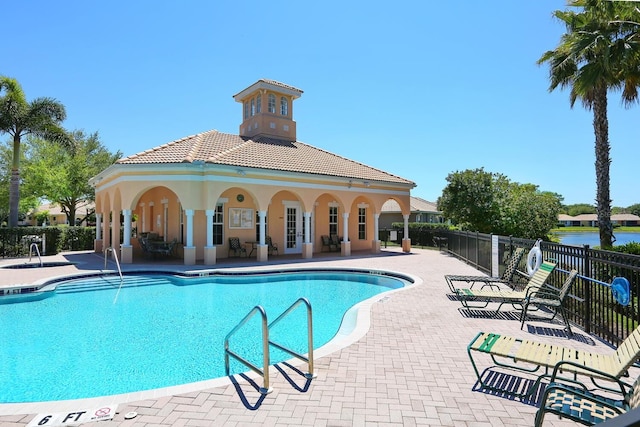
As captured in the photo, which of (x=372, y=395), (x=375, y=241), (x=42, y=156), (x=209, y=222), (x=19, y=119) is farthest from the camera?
(x=42, y=156)

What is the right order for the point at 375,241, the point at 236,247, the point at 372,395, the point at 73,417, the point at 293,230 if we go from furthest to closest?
the point at 375,241 < the point at 293,230 < the point at 236,247 < the point at 372,395 < the point at 73,417

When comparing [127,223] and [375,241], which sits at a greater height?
[127,223]

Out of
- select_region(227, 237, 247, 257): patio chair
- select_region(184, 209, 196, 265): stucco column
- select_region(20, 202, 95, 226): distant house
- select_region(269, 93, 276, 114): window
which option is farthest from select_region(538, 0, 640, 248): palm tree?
select_region(20, 202, 95, 226): distant house

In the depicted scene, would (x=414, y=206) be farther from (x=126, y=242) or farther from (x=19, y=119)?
(x=19, y=119)

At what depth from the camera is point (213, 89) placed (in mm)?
22328

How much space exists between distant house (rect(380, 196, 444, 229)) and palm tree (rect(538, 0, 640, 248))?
81.6ft

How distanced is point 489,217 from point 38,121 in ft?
96.3

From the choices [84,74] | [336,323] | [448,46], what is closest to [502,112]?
[448,46]

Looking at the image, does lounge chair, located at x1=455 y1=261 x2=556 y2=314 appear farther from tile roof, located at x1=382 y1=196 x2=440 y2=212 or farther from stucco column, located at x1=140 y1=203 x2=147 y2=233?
tile roof, located at x1=382 y1=196 x2=440 y2=212

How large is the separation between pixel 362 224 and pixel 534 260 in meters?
16.5

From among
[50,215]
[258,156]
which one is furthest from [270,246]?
[50,215]

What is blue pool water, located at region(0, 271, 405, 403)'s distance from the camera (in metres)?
5.70

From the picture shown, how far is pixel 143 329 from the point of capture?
817 centimetres

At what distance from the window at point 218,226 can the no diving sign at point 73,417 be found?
1606 centimetres
